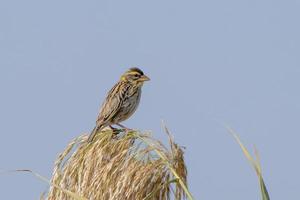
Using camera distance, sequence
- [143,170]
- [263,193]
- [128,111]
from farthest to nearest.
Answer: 1. [128,111]
2. [143,170]
3. [263,193]

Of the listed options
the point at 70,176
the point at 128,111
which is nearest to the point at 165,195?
the point at 70,176

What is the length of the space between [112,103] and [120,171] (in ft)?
11.1

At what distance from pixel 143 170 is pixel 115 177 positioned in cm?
15

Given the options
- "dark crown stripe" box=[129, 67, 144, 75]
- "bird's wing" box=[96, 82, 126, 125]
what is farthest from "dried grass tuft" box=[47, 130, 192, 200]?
"dark crown stripe" box=[129, 67, 144, 75]

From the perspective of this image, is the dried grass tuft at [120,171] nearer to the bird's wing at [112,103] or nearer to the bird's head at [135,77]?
the bird's wing at [112,103]

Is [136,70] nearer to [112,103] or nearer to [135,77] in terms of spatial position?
[135,77]

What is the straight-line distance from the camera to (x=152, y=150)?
3.49 metres

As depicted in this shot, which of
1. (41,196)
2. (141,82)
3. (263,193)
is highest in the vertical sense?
(141,82)

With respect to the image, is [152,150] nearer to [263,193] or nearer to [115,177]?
[115,177]

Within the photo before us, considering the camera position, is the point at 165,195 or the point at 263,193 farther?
the point at 165,195

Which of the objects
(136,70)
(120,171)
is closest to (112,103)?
(136,70)

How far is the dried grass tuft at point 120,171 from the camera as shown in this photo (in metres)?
3.29

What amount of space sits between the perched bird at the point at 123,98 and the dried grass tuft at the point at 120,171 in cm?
244

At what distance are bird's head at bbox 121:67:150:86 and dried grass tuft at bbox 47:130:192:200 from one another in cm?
344
